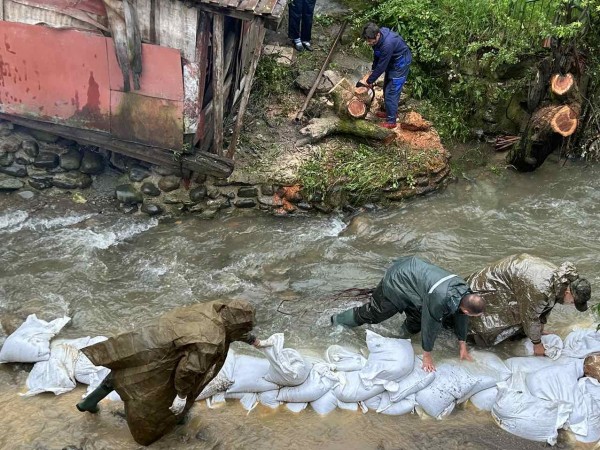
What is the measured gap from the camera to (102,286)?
5.34 m

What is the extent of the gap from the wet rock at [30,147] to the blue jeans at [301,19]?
388 centimetres

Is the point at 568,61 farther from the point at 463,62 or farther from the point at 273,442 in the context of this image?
the point at 273,442

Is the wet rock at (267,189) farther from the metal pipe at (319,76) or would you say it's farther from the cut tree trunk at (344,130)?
the metal pipe at (319,76)

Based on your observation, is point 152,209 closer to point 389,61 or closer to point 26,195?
point 26,195

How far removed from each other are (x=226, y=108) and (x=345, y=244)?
2.38 m

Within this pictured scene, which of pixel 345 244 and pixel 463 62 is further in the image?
pixel 463 62

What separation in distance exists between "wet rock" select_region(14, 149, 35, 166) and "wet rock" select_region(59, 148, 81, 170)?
1.09ft

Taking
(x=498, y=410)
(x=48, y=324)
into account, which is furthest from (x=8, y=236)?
(x=498, y=410)

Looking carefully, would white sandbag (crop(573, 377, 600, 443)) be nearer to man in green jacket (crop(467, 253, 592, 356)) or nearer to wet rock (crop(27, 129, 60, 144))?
man in green jacket (crop(467, 253, 592, 356))

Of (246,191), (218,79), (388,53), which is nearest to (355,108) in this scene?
(388,53)

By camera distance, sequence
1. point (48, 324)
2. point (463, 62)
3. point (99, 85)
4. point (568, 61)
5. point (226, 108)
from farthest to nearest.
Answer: point (463, 62)
point (226, 108)
point (568, 61)
point (99, 85)
point (48, 324)

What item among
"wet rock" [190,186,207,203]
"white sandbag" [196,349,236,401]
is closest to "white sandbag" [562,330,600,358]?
"white sandbag" [196,349,236,401]

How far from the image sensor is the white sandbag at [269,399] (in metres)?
4.21

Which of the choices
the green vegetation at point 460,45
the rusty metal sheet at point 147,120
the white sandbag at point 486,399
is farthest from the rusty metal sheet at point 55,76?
the white sandbag at point 486,399
